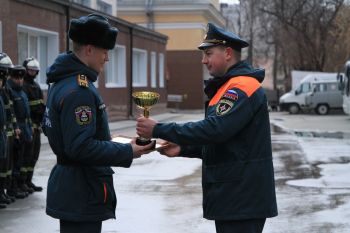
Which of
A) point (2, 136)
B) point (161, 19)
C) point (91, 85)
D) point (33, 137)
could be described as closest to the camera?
point (91, 85)

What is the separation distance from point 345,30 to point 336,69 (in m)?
12.2

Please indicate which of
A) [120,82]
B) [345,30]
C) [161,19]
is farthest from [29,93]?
[161,19]

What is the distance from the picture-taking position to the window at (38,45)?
2050 centimetres

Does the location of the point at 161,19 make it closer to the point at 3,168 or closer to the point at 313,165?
the point at 313,165

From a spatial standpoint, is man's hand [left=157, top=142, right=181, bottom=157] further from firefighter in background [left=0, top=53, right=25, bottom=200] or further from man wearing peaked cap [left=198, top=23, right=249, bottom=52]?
firefighter in background [left=0, top=53, right=25, bottom=200]

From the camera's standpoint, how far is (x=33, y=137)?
34.3 ft

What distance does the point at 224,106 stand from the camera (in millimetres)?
4039

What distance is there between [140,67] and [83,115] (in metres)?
32.6

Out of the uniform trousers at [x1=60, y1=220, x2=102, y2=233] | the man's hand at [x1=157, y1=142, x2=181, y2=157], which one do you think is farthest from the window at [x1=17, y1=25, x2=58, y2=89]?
the uniform trousers at [x1=60, y1=220, x2=102, y2=233]

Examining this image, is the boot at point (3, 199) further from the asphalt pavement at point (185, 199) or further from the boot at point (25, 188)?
the boot at point (25, 188)

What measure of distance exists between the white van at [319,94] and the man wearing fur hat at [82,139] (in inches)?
1530

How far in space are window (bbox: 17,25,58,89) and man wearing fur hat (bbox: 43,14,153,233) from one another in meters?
16.3

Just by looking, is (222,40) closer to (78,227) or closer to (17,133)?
(78,227)

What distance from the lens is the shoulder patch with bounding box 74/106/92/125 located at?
379 centimetres
